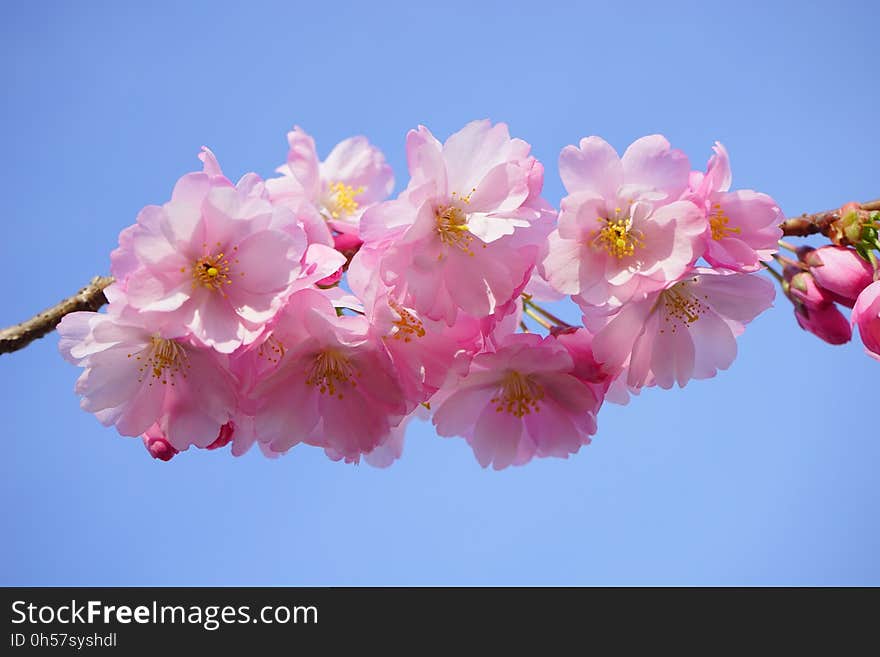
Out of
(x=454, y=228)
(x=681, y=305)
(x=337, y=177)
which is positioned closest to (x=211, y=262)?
(x=454, y=228)

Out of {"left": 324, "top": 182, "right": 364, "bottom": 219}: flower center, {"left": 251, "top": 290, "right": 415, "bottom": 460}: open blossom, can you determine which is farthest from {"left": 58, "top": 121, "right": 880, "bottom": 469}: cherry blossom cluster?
{"left": 324, "top": 182, "right": 364, "bottom": 219}: flower center

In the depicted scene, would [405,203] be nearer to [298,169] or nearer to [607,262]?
[607,262]

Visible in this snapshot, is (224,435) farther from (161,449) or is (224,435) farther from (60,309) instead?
(60,309)

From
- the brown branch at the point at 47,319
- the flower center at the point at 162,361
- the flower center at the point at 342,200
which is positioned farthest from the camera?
the flower center at the point at 342,200

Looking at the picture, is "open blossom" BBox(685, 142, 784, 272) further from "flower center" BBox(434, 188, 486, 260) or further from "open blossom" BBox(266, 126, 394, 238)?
"open blossom" BBox(266, 126, 394, 238)

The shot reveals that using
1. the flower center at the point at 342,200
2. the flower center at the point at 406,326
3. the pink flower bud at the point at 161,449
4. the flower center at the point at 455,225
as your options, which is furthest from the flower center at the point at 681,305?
the flower center at the point at 342,200

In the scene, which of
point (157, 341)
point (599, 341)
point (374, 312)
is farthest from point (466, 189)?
point (157, 341)

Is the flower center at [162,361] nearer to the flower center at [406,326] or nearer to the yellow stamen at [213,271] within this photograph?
the yellow stamen at [213,271]
